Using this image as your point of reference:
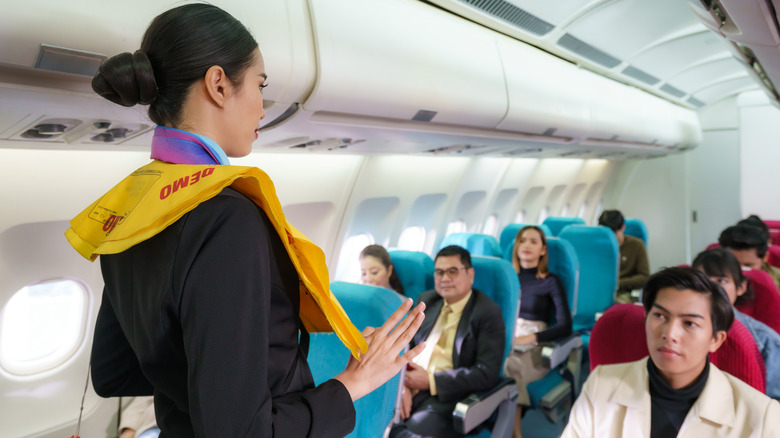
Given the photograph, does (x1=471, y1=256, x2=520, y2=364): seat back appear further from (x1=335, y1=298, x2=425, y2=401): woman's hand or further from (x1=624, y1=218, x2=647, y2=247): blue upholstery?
(x1=624, y1=218, x2=647, y2=247): blue upholstery

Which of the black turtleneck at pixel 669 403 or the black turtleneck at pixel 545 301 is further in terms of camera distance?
the black turtleneck at pixel 545 301

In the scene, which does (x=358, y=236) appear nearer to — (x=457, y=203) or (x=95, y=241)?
(x=457, y=203)

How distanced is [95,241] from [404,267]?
303 cm

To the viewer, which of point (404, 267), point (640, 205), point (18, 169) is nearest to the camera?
point (18, 169)

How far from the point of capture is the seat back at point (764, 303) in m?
2.82

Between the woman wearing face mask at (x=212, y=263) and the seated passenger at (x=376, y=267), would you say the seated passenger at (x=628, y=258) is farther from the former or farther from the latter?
the woman wearing face mask at (x=212, y=263)

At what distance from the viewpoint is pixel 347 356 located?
178cm

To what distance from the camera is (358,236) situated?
4504 millimetres

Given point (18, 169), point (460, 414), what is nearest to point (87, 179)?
point (18, 169)

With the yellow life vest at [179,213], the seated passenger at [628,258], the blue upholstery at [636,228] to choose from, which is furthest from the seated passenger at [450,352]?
the blue upholstery at [636,228]

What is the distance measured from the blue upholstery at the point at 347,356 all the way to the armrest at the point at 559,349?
1788 millimetres

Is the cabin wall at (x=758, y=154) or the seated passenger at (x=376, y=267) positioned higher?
the cabin wall at (x=758, y=154)

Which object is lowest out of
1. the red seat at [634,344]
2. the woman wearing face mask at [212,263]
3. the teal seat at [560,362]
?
the teal seat at [560,362]

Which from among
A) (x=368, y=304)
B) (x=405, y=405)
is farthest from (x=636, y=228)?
(x=368, y=304)
